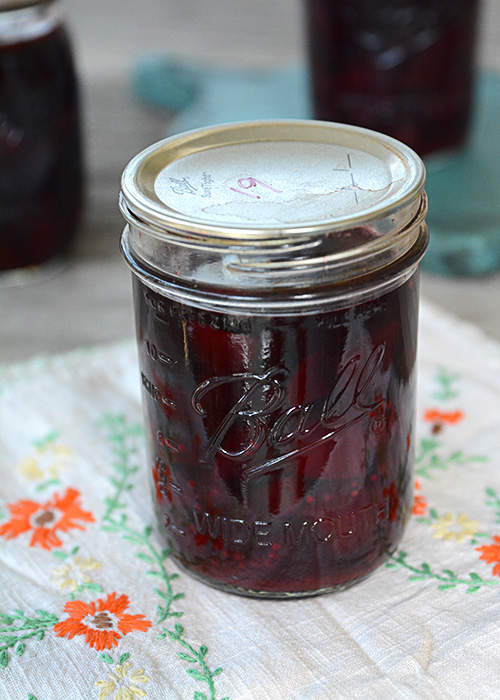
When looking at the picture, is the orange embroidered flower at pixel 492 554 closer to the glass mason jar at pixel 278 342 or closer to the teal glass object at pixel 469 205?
the glass mason jar at pixel 278 342

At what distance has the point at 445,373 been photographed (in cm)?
84

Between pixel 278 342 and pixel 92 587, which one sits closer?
pixel 278 342

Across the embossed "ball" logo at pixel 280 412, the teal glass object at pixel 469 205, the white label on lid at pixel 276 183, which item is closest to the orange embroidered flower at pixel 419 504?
the embossed "ball" logo at pixel 280 412

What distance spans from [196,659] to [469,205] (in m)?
0.76

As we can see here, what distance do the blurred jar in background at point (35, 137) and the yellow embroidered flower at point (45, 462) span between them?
0.39 meters

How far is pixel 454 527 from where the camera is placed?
0.65 meters

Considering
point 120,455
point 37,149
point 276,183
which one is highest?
point 276,183

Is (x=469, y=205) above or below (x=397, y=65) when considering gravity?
below

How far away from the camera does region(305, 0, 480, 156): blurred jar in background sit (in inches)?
40.2

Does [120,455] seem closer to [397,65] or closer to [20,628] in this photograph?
[20,628]

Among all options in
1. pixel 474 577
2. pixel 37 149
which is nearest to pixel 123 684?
pixel 474 577

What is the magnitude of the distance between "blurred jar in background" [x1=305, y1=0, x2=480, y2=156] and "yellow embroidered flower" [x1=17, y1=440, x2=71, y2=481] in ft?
1.97

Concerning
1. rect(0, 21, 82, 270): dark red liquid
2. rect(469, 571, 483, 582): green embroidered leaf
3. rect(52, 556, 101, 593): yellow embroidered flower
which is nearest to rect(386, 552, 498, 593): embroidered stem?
rect(469, 571, 483, 582): green embroidered leaf

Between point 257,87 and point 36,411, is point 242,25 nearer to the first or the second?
point 257,87
